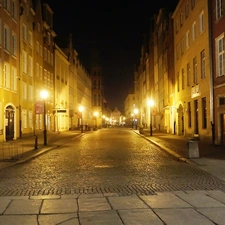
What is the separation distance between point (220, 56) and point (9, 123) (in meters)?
18.0

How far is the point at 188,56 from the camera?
33.2 metres

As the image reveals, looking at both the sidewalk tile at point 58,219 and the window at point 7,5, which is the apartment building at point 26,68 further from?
the sidewalk tile at point 58,219

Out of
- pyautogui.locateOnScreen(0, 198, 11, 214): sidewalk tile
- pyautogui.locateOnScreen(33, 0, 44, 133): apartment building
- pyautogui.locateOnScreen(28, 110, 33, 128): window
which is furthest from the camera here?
pyautogui.locateOnScreen(33, 0, 44, 133): apartment building

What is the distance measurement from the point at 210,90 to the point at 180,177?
14.6 m

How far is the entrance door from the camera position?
106 ft

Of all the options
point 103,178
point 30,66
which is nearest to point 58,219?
point 103,178

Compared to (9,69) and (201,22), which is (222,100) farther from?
(9,69)

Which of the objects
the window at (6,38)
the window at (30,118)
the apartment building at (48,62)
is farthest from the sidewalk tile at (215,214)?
the apartment building at (48,62)

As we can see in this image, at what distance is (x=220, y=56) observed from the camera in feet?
80.1

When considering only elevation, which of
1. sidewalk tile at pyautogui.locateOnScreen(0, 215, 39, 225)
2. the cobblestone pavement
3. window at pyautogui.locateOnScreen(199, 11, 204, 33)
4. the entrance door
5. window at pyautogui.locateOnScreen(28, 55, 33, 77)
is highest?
window at pyautogui.locateOnScreen(199, 11, 204, 33)

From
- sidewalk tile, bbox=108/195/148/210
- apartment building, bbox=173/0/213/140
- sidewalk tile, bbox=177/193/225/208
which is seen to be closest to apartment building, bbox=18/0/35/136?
apartment building, bbox=173/0/213/140

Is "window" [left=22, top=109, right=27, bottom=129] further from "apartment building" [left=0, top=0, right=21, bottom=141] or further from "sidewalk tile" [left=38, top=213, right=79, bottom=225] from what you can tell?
"sidewalk tile" [left=38, top=213, right=79, bottom=225]

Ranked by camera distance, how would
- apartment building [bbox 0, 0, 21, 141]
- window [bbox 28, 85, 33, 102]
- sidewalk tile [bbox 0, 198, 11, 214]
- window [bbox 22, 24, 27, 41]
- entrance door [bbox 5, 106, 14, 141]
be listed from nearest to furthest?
1. sidewalk tile [bbox 0, 198, 11, 214]
2. apartment building [bbox 0, 0, 21, 141]
3. entrance door [bbox 5, 106, 14, 141]
4. window [bbox 22, 24, 27, 41]
5. window [bbox 28, 85, 33, 102]

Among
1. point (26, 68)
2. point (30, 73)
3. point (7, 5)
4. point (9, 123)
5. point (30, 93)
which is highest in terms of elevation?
point (7, 5)
